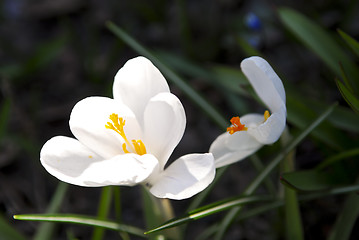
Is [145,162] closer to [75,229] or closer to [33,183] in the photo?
[75,229]

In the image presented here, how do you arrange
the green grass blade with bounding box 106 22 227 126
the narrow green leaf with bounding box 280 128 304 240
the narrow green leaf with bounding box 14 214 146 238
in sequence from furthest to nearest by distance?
the green grass blade with bounding box 106 22 227 126 < the narrow green leaf with bounding box 280 128 304 240 < the narrow green leaf with bounding box 14 214 146 238

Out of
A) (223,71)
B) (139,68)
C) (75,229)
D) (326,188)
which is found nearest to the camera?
(139,68)

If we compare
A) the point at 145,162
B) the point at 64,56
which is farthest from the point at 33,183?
the point at 145,162

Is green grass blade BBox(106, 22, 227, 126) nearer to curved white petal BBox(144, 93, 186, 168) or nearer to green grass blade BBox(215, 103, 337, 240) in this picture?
green grass blade BBox(215, 103, 337, 240)

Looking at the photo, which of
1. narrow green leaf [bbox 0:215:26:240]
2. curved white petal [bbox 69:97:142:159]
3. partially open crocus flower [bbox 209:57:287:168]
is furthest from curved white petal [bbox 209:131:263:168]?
narrow green leaf [bbox 0:215:26:240]

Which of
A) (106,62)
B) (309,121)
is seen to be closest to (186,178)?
(309,121)

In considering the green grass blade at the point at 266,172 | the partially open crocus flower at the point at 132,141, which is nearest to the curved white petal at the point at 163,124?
the partially open crocus flower at the point at 132,141
